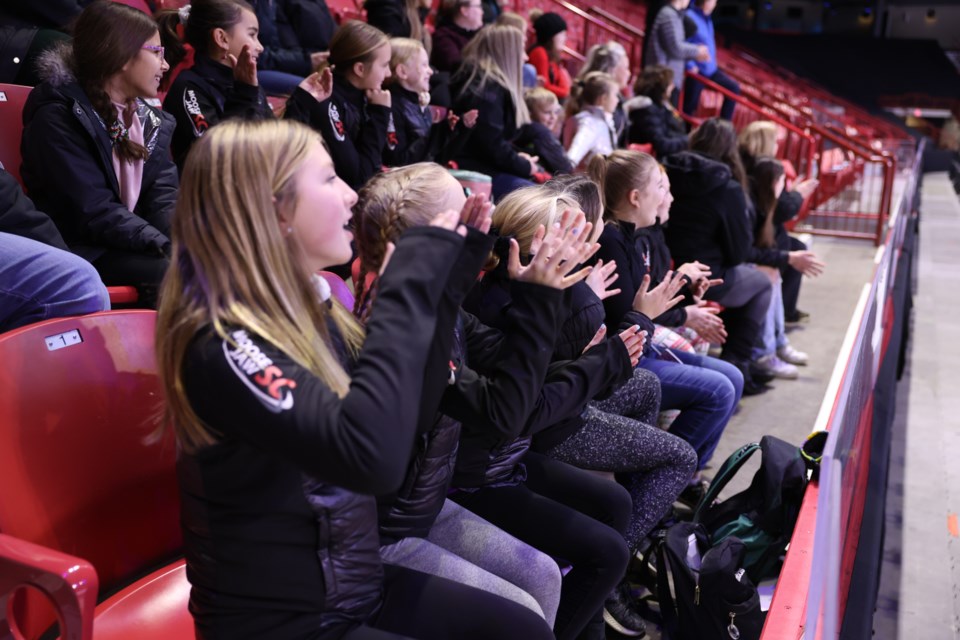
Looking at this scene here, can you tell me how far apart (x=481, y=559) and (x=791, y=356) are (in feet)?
10.8

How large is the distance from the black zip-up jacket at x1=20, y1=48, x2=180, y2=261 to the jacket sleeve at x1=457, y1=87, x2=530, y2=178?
2218 mm

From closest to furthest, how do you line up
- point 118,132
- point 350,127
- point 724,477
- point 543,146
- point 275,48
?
1. point 118,132
2. point 724,477
3. point 350,127
4. point 275,48
5. point 543,146

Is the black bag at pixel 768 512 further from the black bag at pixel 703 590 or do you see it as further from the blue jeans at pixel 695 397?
the blue jeans at pixel 695 397

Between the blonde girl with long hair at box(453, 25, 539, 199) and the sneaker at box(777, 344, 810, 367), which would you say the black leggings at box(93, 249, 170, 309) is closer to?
the blonde girl with long hair at box(453, 25, 539, 199)

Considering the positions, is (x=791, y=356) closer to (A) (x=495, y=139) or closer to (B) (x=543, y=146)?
(B) (x=543, y=146)

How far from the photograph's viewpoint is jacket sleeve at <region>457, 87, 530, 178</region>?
4.21 meters

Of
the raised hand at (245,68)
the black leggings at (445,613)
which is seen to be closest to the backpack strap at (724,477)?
the black leggings at (445,613)

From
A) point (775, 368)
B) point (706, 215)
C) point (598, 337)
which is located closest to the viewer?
point (598, 337)

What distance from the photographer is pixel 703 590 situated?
2.02 m

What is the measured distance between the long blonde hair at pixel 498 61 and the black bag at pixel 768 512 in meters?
2.51

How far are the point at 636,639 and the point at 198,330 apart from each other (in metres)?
1.55

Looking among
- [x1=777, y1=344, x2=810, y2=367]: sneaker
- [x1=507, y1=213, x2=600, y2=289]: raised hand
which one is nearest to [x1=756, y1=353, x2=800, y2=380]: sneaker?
[x1=777, y1=344, x2=810, y2=367]: sneaker

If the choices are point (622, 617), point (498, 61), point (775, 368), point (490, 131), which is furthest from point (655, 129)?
point (622, 617)

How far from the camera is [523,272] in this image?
1687 millimetres
